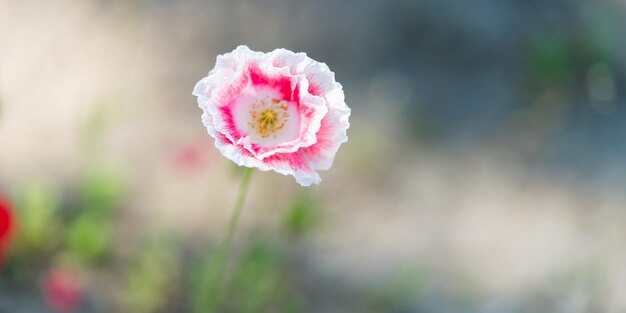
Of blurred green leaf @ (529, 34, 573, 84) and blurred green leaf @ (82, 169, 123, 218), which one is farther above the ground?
blurred green leaf @ (529, 34, 573, 84)

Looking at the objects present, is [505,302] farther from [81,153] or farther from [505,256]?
[81,153]

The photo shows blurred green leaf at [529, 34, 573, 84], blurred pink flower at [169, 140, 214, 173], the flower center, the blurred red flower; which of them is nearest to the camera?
the flower center

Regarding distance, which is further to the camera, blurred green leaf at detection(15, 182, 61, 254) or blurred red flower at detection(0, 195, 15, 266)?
blurred green leaf at detection(15, 182, 61, 254)

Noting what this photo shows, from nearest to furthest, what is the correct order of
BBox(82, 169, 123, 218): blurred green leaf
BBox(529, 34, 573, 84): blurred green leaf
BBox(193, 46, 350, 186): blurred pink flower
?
BBox(193, 46, 350, 186): blurred pink flower
BBox(82, 169, 123, 218): blurred green leaf
BBox(529, 34, 573, 84): blurred green leaf

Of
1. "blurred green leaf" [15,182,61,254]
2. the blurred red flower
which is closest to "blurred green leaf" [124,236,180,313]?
"blurred green leaf" [15,182,61,254]

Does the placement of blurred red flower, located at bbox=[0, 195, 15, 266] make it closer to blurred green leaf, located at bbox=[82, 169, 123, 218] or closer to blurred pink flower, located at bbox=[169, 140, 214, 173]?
blurred green leaf, located at bbox=[82, 169, 123, 218]

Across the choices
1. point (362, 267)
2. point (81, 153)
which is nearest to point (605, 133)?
point (362, 267)

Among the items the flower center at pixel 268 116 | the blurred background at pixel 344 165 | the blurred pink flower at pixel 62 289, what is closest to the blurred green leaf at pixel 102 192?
the blurred background at pixel 344 165

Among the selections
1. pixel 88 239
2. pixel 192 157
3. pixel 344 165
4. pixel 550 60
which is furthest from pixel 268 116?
pixel 550 60
